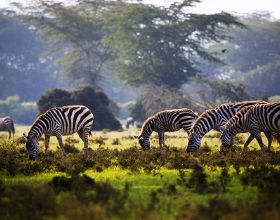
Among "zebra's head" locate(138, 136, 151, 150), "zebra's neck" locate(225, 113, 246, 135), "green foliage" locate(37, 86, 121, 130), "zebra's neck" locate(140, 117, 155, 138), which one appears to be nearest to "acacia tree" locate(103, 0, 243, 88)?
"green foliage" locate(37, 86, 121, 130)

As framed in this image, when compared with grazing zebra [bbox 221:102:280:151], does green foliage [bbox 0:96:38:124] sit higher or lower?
lower

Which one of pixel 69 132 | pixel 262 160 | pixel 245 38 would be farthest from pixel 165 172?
pixel 245 38

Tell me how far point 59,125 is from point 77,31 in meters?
42.4

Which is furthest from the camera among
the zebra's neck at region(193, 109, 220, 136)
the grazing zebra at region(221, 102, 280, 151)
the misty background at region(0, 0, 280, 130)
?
the misty background at region(0, 0, 280, 130)

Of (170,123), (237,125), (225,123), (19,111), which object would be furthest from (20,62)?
(237,125)

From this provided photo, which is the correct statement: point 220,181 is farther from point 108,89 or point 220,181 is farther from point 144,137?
point 108,89

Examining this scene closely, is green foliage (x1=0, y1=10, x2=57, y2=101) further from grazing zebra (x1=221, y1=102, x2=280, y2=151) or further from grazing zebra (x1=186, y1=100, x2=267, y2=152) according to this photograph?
grazing zebra (x1=221, y1=102, x2=280, y2=151)

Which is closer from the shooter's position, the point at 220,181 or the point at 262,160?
the point at 220,181

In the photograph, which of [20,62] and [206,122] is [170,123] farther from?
[20,62]

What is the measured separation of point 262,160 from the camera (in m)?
14.9

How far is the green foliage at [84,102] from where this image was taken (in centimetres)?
4462

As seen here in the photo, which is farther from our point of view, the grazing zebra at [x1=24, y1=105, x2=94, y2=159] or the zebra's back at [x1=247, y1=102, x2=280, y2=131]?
the grazing zebra at [x1=24, y1=105, x2=94, y2=159]

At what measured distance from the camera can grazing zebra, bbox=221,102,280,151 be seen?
17.3 metres

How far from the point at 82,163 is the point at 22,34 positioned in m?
70.3
